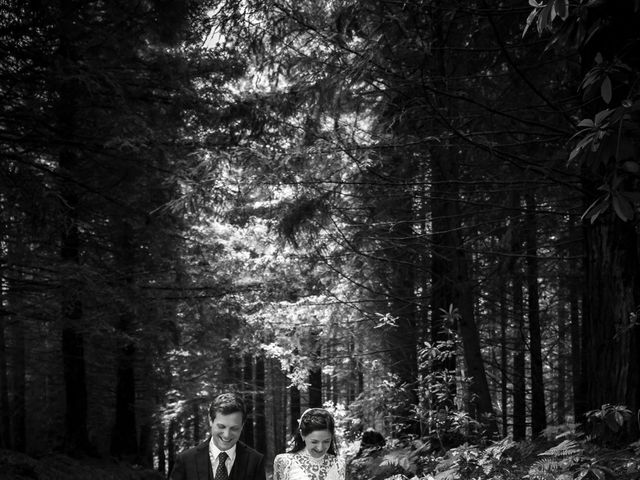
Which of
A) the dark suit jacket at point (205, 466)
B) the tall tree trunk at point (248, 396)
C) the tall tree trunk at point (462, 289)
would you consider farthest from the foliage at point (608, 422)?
the tall tree trunk at point (248, 396)

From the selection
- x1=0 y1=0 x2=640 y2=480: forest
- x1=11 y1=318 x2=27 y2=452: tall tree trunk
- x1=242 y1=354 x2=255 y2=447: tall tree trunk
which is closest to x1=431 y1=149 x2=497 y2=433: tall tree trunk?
x1=0 y1=0 x2=640 y2=480: forest

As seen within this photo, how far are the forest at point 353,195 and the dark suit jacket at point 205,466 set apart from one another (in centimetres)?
261

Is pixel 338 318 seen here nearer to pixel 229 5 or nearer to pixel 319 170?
pixel 319 170

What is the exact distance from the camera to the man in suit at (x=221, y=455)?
11.7 ft

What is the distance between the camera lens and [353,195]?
875 cm

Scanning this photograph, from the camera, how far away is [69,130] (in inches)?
472

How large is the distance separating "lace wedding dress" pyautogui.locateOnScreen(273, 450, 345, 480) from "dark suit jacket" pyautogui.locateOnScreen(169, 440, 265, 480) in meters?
0.53

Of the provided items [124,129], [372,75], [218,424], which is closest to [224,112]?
[124,129]

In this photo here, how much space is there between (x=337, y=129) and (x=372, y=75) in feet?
3.91

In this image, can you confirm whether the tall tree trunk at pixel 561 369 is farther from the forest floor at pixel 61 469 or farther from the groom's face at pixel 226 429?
the groom's face at pixel 226 429

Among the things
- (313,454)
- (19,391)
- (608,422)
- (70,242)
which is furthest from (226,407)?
(19,391)

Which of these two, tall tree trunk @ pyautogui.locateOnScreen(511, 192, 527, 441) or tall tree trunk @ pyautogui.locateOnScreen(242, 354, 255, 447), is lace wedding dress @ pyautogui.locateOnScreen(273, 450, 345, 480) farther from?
tall tree trunk @ pyautogui.locateOnScreen(242, 354, 255, 447)

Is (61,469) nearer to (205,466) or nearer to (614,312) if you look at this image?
(205,466)

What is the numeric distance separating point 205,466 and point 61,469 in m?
10.6
